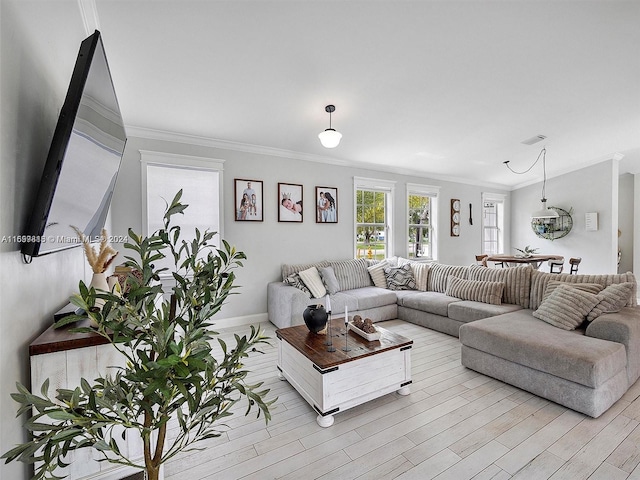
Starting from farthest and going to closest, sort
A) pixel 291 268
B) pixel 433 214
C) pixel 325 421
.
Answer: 1. pixel 433 214
2. pixel 291 268
3. pixel 325 421

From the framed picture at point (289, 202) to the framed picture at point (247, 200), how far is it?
326mm

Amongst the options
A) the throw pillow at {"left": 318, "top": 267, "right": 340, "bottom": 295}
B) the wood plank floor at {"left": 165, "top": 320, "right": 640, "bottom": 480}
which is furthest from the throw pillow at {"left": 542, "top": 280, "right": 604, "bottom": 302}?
the throw pillow at {"left": 318, "top": 267, "right": 340, "bottom": 295}

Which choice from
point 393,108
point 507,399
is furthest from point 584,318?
point 393,108

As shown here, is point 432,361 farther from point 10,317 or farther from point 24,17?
point 24,17

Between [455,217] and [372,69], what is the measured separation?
4.79 meters

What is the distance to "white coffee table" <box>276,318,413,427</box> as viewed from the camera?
2059mm

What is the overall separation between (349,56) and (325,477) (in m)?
3.23

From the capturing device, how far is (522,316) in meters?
3.04

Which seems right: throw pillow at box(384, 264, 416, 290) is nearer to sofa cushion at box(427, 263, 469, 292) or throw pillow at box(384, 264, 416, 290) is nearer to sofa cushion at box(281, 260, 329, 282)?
sofa cushion at box(427, 263, 469, 292)

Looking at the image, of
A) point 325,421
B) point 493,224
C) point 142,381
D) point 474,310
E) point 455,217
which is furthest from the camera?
point 493,224

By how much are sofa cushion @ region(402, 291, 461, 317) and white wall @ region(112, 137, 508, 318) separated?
55.8 inches

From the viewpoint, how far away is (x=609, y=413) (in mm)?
2139

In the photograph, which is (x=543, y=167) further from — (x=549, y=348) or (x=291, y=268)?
(x=291, y=268)

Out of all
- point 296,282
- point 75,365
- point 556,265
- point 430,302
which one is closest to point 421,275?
point 430,302
